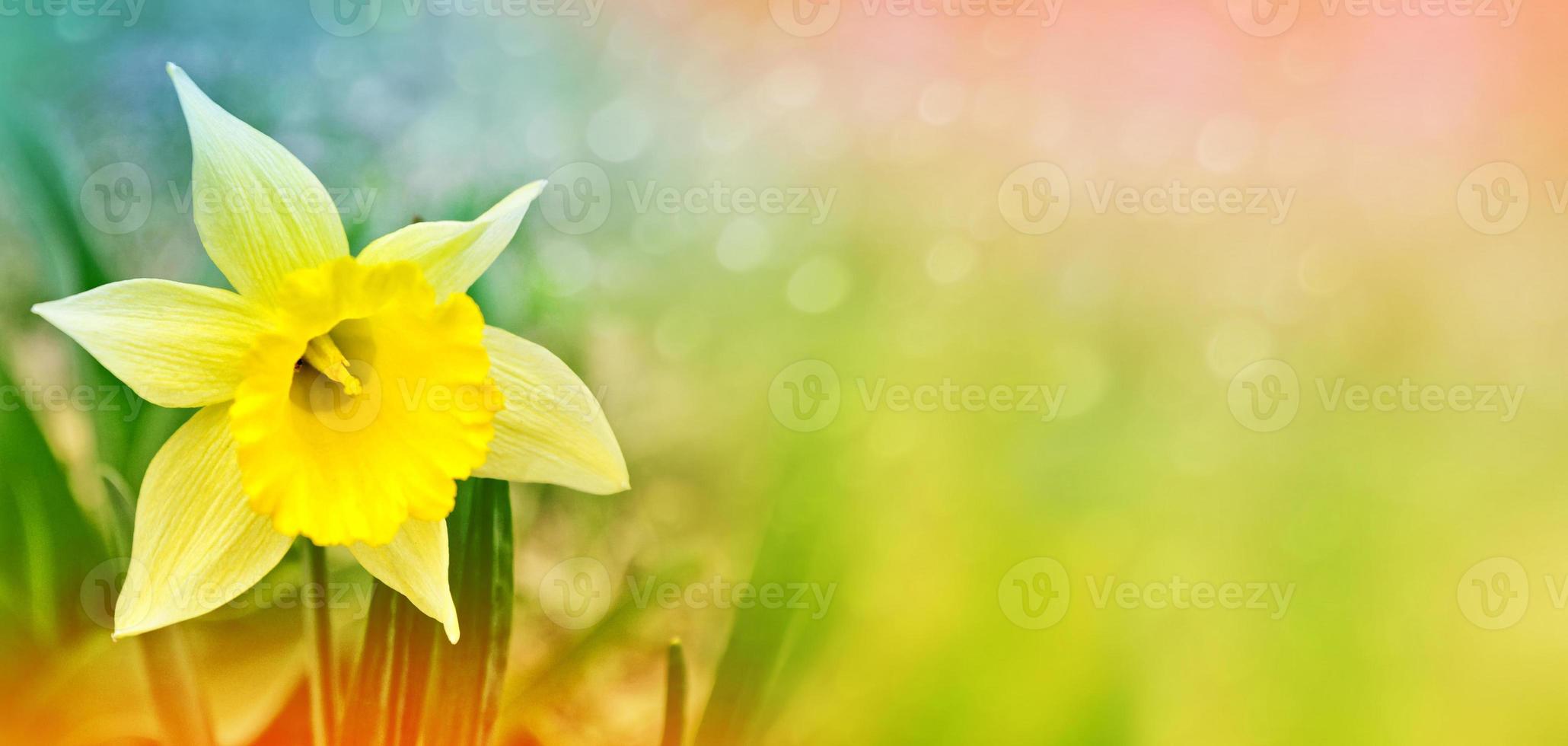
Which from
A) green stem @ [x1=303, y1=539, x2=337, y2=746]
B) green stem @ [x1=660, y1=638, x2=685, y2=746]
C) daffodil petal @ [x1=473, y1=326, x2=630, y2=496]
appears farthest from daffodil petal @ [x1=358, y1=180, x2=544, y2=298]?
green stem @ [x1=660, y1=638, x2=685, y2=746]

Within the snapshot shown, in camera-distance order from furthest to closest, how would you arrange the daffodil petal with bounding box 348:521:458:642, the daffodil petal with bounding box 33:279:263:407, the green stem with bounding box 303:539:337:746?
the green stem with bounding box 303:539:337:746, the daffodil petal with bounding box 348:521:458:642, the daffodil petal with bounding box 33:279:263:407

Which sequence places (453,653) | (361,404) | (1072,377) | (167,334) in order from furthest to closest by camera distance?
(1072,377)
(453,653)
(361,404)
(167,334)

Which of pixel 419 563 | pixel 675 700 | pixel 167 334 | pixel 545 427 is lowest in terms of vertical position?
pixel 675 700

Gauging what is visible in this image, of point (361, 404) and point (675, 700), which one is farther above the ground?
point (361, 404)

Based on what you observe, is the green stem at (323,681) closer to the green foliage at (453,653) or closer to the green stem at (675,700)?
the green foliage at (453,653)

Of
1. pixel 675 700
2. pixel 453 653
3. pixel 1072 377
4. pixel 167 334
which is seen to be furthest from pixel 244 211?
pixel 1072 377

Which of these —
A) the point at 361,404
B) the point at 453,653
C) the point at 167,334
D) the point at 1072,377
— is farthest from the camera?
the point at 1072,377

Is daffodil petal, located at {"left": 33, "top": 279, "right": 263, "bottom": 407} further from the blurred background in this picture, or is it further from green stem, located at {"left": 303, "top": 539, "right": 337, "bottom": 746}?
the blurred background

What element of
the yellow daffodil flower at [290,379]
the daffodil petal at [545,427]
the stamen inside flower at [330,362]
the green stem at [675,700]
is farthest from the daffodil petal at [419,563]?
the green stem at [675,700]

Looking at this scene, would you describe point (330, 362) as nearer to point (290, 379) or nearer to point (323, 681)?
point (290, 379)
